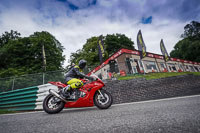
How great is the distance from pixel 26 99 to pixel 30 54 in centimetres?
Answer: 1877

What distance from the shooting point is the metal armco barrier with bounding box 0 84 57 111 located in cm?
509

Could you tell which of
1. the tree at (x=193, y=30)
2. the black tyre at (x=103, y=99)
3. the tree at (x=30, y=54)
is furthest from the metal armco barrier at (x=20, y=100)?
the tree at (x=193, y=30)

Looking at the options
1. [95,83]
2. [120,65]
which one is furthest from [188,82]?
[95,83]

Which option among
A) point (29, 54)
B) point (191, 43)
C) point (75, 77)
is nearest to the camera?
point (75, 77)

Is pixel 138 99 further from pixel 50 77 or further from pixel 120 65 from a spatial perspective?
pixel 50 77

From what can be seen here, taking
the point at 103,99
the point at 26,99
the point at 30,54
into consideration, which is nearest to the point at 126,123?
the point at 103,99

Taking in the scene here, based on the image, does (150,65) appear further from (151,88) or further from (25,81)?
(25,81)

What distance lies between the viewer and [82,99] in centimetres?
299

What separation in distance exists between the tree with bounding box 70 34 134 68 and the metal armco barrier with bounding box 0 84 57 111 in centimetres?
2083

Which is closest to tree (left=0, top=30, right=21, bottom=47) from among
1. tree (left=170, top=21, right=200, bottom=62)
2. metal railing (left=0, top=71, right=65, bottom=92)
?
metal railing (left=0, top=71, right=65, bottom=92)

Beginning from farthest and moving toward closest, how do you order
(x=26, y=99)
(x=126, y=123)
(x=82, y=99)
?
(x=26, y=99)
(x=82, y=99)
(x=126, y=123)

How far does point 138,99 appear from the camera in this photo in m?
5.75

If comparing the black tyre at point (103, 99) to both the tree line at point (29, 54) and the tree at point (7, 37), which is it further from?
the tree at point (7, 37)

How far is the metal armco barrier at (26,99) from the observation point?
5.09 metres
